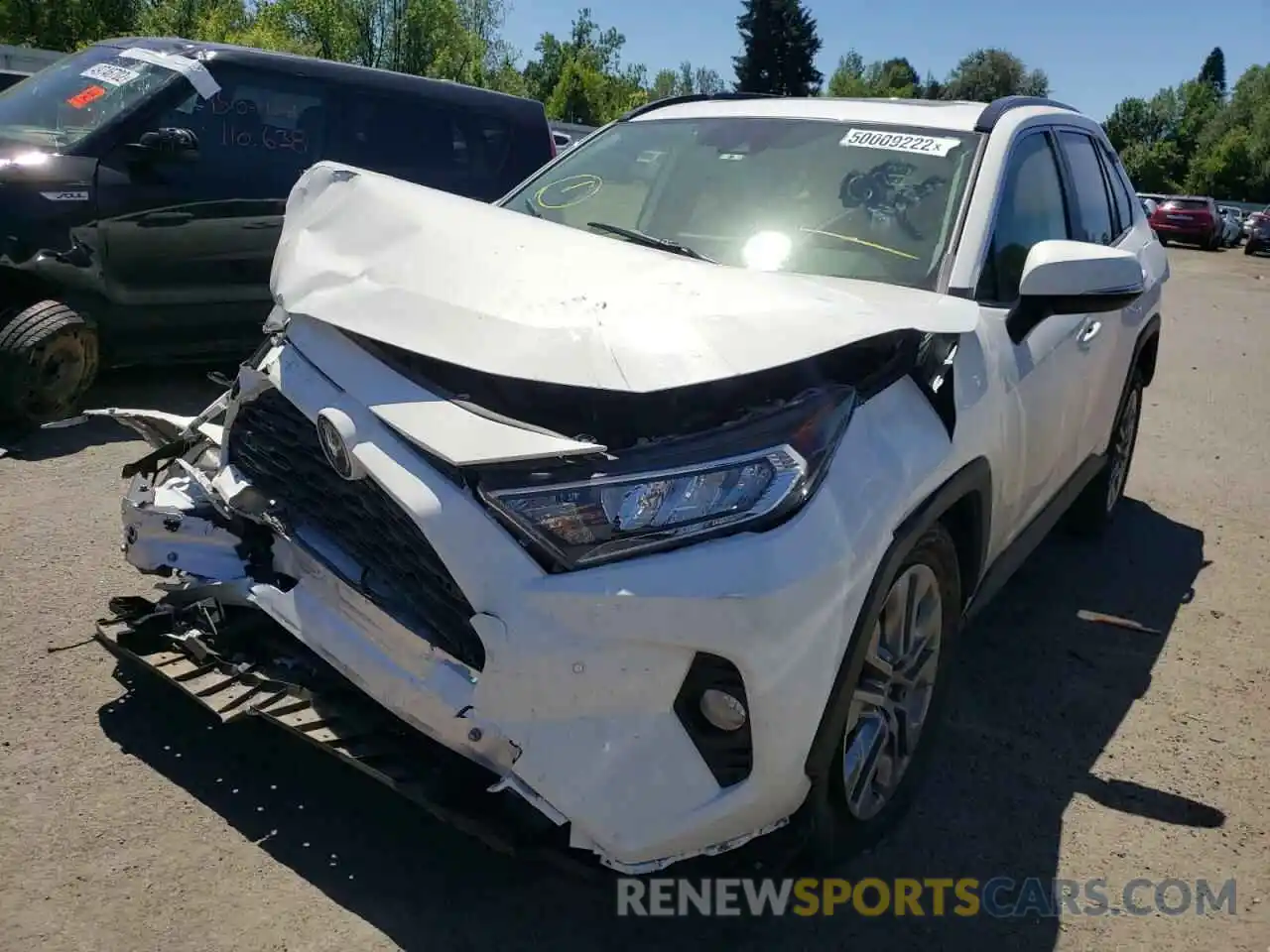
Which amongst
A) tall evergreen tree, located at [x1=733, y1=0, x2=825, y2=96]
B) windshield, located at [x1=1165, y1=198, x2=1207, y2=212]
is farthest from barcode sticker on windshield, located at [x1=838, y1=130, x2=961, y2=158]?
tall evergreen tree, located at [x1=733, y1=0, x2=825, y2=96]

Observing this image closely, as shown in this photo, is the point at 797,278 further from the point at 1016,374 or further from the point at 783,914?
the point at 783,914

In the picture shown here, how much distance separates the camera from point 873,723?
8.68ft

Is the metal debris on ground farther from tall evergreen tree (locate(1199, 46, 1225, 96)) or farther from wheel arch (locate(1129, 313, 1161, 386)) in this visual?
tall evergreen tree (locate(1199, 46, 1225, 96))

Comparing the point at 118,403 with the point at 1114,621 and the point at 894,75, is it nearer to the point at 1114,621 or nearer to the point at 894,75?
the point at 1114,621

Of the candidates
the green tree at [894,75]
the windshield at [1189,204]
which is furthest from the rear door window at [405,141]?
the green tree at [894,75]

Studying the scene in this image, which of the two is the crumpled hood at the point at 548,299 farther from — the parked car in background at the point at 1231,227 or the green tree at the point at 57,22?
the green tree at the point at 57,22

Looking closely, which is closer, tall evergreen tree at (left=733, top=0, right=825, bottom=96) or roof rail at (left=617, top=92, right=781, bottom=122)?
roof rail at (left=617, top=92, right=781, bottom=122)

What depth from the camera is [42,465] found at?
5.04 metres

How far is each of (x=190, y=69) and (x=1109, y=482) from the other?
5526 millimetres

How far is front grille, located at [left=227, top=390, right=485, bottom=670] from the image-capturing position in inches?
84.6

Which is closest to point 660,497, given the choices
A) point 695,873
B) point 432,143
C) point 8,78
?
point 695,873

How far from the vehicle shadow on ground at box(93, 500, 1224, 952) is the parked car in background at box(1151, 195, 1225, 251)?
33474mm

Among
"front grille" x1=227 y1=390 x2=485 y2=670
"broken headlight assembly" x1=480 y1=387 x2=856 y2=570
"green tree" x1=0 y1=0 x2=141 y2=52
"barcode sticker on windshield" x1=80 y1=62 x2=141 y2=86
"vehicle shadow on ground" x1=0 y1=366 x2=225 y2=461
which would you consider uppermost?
"green tree" x1=0 y1=0 x2=141 y2=52

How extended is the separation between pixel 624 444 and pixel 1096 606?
3098 mm
